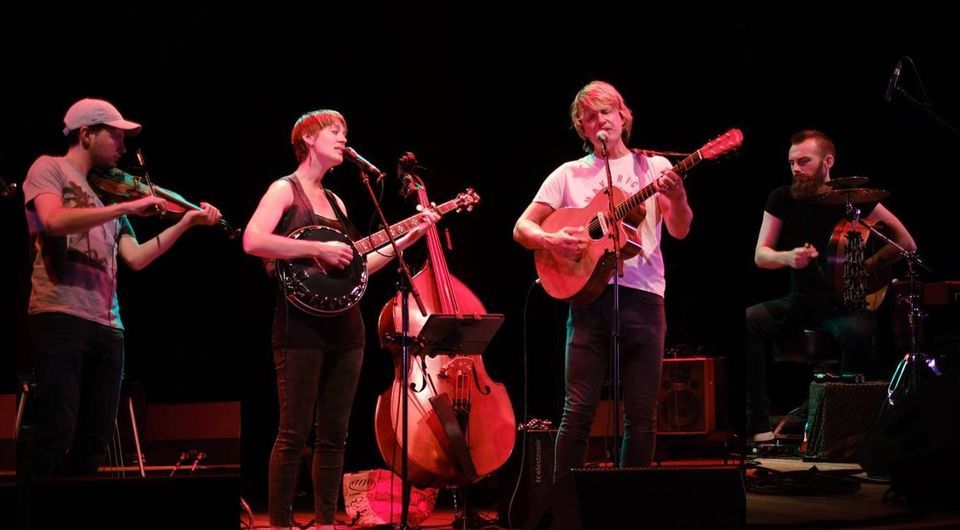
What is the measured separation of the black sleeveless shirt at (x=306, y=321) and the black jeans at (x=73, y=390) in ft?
2.15

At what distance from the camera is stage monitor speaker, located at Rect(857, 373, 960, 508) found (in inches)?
181

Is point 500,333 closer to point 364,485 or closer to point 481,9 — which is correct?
point 364,485

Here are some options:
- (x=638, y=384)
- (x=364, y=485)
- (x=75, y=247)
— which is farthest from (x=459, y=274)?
(x=75, y=247)

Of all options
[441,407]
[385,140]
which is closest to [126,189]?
[441,407]

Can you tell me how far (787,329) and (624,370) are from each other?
2.67 meters

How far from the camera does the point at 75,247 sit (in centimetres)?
378

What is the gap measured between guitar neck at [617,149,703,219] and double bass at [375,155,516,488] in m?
1.06

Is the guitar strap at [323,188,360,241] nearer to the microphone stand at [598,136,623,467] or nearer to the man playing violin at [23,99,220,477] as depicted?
the man playing violin at [23,99,220,477]

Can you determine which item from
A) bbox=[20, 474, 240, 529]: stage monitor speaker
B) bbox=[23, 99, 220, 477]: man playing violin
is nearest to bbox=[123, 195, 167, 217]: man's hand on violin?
bbox=[23, 99, 220, 477]: man playing violin

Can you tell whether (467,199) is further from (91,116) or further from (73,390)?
(73,390)

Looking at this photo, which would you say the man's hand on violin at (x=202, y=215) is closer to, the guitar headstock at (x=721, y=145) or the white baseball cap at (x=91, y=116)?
the white baseball cap at (x=91, y=116)

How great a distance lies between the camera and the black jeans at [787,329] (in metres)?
6.23

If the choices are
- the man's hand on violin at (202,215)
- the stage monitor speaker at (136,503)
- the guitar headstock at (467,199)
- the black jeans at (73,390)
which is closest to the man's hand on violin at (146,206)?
the man's hand on violin at (202,215)

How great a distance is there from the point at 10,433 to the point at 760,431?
473 centimetres
